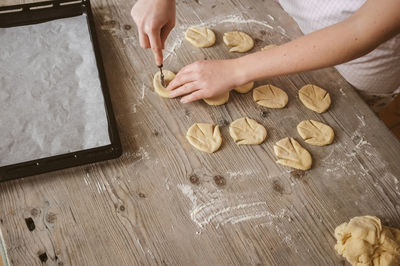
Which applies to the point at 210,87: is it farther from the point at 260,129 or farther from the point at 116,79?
the point at 116,79

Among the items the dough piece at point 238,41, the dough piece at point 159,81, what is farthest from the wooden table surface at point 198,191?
the dough piece at point 238,41

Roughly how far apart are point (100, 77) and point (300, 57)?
658mm

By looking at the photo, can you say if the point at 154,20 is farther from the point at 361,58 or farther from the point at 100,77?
the point at 361,58

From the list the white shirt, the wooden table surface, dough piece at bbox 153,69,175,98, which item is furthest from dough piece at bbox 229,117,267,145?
the white shirt

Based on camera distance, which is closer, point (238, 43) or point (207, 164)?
point (207, 164)

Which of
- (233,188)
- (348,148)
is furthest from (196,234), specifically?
(348,148)

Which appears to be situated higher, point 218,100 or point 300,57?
point 300,57

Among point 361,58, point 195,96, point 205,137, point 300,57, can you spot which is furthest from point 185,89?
point 361,58

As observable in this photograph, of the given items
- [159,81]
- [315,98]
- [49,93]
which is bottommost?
[49,93]

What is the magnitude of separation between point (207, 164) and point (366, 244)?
1.56 feet

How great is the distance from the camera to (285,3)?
55.4 inches

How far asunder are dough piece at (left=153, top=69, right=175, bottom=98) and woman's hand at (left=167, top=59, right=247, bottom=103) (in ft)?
0.07

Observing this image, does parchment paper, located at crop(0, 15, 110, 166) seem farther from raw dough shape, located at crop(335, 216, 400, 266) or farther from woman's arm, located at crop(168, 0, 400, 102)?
raw dough shape, located at crop(335, 216, 400, 266)

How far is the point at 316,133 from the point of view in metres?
1.10
